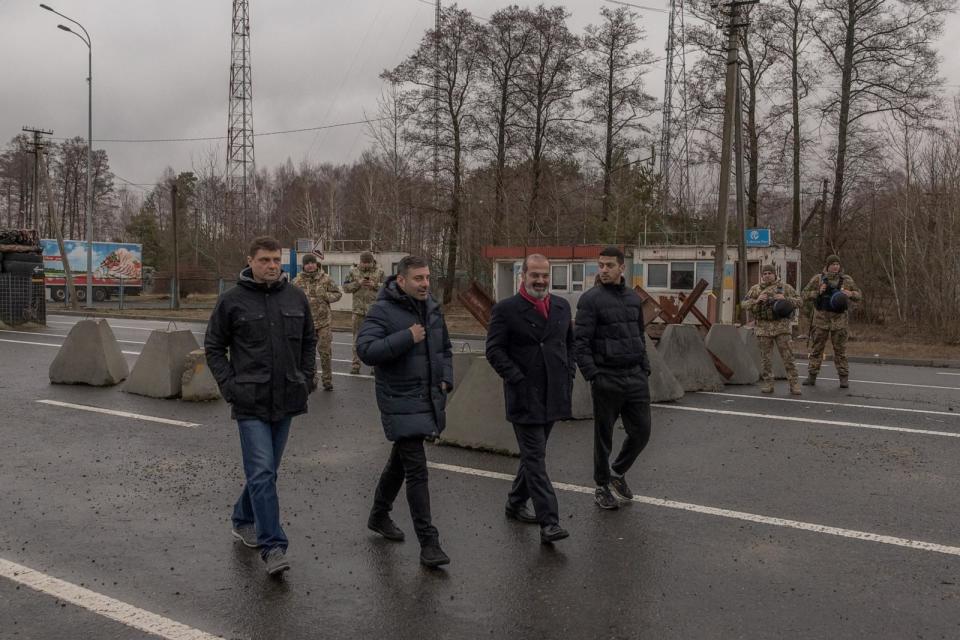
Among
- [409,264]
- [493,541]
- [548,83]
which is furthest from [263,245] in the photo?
[548,83]

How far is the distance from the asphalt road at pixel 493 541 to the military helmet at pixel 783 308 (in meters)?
2.49

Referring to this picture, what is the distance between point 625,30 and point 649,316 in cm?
2511

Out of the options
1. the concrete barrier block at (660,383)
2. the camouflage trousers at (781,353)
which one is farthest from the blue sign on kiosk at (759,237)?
the concrete barrier block at (660,383)

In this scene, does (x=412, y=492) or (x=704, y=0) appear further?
(x=704, y=0)

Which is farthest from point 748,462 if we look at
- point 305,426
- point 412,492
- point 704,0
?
point 704,0

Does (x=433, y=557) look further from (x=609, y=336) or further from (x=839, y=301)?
(x=839, y=301)

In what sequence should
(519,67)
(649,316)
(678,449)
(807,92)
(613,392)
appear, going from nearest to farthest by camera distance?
(613,392) < (678,449) < (649,316) < (807,92) < (519,67)

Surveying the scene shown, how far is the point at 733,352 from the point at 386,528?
8.69 metres

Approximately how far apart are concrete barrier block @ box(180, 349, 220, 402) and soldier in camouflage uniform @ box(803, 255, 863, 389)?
8368mm

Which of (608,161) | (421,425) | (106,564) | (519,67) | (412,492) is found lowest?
(106,564)

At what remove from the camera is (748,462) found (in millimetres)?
7352

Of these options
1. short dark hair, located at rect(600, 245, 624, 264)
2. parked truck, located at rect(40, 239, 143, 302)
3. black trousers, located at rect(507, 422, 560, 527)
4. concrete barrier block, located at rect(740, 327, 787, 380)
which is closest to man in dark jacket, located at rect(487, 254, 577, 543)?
black trousers, located at rect(507, 422, 560, 527)

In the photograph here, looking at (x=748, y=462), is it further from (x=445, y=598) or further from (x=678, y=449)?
(x=445, y=598)

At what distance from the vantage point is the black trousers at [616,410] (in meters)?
5.78
